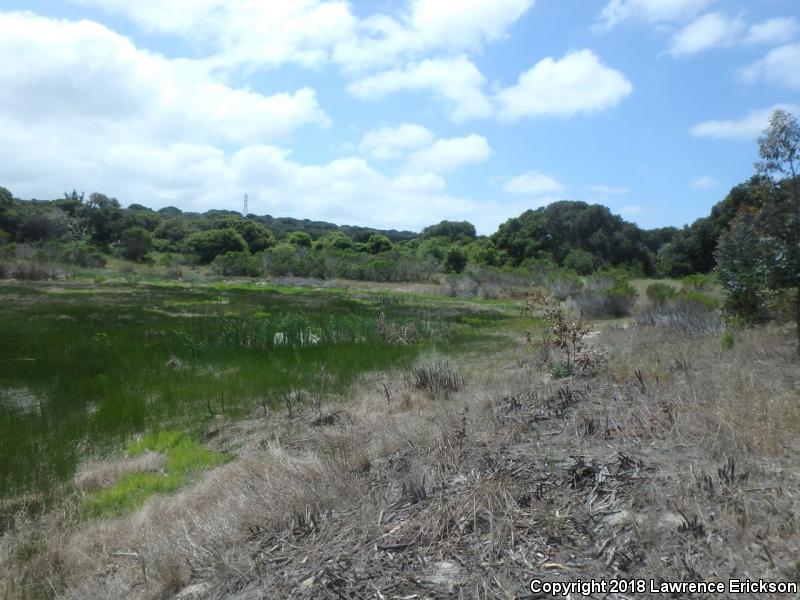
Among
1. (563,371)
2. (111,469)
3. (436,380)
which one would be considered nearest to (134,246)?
(436,380)

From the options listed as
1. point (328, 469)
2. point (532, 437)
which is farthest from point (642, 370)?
point (328, 469)

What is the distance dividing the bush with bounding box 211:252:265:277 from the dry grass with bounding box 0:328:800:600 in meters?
55.4

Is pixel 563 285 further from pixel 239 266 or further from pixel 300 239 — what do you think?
pixel 300 239

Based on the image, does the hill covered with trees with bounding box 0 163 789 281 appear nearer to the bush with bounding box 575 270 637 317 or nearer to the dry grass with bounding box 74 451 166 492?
the bush with bounding box 575 270 637 317

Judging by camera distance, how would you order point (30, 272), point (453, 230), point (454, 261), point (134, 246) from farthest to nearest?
point (453, 230)
point (134, 246)
point (454, 261)
point (30, 272)

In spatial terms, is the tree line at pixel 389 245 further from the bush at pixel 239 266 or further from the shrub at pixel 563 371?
A: the shrub at pixel 563 371

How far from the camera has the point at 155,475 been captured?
709cm

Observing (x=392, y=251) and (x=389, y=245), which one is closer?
(x=392, y=251)

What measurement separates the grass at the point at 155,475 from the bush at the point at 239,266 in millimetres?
53559

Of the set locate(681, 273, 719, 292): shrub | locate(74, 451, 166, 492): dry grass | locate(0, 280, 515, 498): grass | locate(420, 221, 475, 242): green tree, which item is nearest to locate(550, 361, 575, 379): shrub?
locate(0, 280, 515, 498): grass

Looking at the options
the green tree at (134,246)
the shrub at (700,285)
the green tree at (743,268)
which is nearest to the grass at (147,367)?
the green tree at (743,268)

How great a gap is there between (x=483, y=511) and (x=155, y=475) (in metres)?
4.64

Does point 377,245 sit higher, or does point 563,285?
point 377,245

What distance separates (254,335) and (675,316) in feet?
38.2
